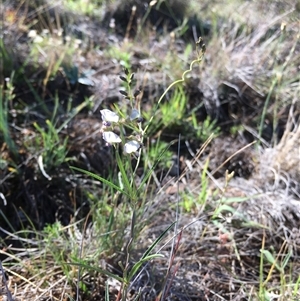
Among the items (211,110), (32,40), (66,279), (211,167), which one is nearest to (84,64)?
(32,40)

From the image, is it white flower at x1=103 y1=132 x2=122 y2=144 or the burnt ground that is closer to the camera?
white flower at x1=103 y1=132 x2=122 y2=144

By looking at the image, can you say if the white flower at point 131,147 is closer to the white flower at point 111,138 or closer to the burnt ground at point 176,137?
the white flower at point 111,138

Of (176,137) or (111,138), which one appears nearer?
(111,138)

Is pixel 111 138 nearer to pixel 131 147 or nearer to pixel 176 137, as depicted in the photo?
pixel 131 147

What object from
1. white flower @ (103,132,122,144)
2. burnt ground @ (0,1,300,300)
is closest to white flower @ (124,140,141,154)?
white flower @ (103,132,122,144)

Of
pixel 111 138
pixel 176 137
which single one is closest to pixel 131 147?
pixel 111 138

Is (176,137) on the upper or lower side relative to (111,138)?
lower

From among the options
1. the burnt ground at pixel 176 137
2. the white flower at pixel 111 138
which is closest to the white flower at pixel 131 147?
the white flower at pixel 111 138

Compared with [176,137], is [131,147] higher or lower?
higher

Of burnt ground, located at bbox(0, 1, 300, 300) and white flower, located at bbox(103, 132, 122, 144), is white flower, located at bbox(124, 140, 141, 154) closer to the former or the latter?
Result: white flower, located at bbox(103, 132, 122, 144)
